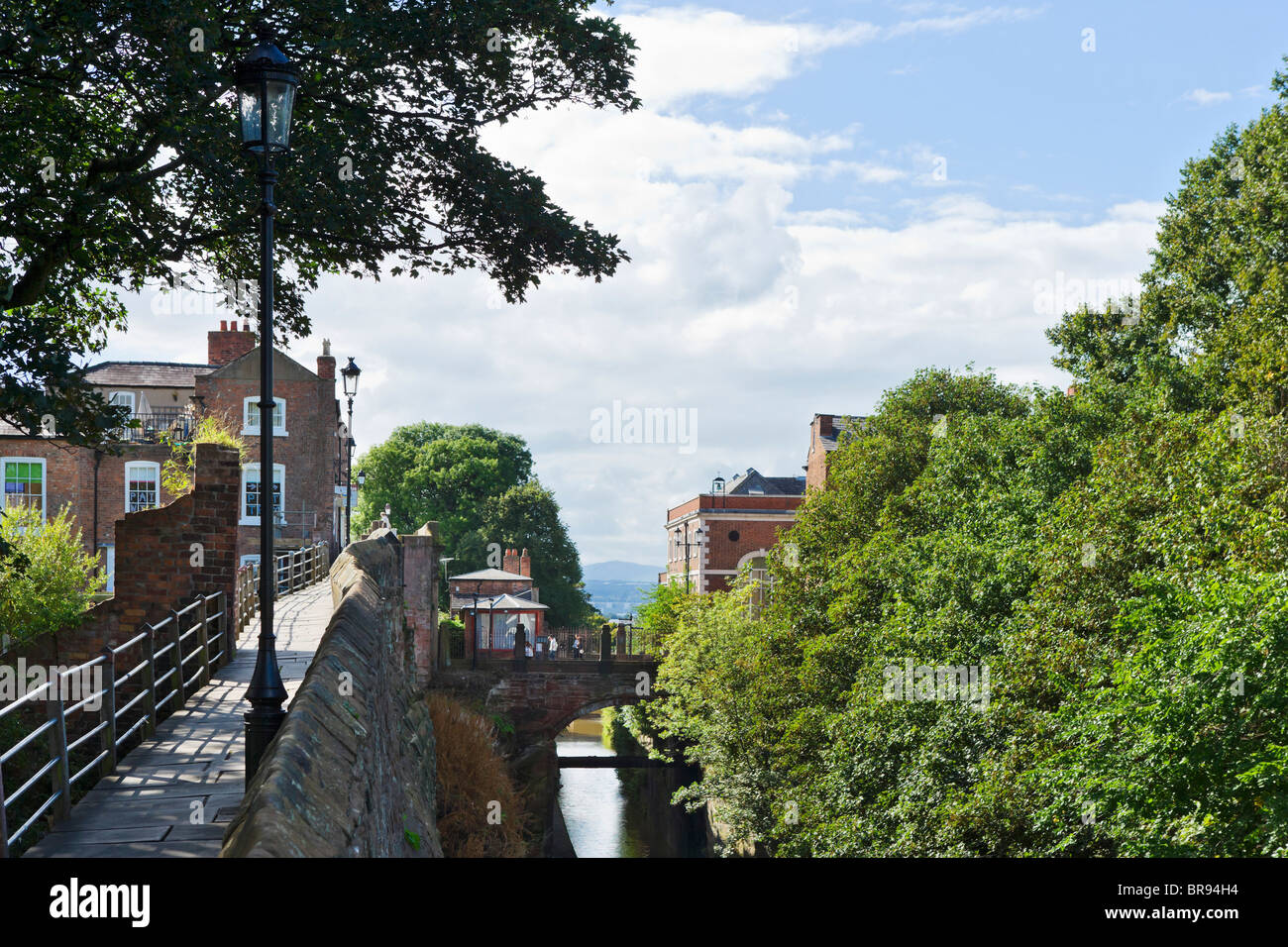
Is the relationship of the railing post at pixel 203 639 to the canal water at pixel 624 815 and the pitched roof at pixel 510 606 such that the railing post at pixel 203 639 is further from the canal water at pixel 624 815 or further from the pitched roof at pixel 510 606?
the pitched roof at pixel 510 606

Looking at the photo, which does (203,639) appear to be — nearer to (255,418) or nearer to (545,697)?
(545,697)

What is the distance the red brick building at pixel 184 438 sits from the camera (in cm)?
3747

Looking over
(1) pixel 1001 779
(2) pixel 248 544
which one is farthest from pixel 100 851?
(2) pixel 248 544

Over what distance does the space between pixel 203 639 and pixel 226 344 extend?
116 feet

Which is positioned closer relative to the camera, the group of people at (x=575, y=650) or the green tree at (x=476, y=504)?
Answer: the group of people at (x=575, y=650)

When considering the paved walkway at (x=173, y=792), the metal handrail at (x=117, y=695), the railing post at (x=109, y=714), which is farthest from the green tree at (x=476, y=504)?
the railing post at (x=109, y=714)

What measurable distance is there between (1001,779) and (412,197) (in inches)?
502

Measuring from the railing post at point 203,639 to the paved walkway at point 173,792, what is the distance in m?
0.17

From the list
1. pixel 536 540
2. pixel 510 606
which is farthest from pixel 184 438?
pixel 536 540

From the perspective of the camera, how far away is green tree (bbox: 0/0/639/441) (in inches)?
440

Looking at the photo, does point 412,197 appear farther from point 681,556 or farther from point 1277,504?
point 681,556

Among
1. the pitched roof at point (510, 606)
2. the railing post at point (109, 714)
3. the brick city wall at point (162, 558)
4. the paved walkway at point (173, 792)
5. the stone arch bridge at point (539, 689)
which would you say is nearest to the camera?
the paved walkway at point (173, 792)

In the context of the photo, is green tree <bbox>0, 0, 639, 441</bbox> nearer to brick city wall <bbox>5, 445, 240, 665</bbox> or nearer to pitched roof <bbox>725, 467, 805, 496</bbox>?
brick city wall <bbox>5, 445, 240, 665</bbox>

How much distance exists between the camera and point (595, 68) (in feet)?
45.5
